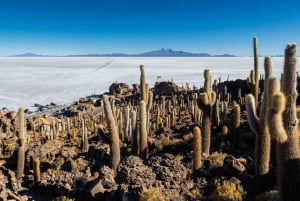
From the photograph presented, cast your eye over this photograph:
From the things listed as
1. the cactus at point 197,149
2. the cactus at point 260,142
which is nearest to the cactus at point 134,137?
the cactus at point 197,149

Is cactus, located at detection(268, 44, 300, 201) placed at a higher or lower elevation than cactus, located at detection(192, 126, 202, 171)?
higher

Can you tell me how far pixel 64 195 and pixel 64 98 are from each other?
34296 mm

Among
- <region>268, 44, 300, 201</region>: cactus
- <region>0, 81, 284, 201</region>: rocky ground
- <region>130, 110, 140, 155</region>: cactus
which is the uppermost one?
<region>268, 44, 300, 201</region>: cactus

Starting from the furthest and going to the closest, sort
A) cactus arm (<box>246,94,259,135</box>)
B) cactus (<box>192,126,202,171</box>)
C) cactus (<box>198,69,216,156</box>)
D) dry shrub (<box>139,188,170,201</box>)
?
cactus (<box>198,69,216,156</box>) → cactus (<box>192,126,202,171</box>) → cactus arm (<box>246,94,259,135</box>) → dry shrub (<box>139,188,170,201</box>)

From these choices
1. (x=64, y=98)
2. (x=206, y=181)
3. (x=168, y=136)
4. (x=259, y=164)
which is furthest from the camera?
(x=64, y=98)

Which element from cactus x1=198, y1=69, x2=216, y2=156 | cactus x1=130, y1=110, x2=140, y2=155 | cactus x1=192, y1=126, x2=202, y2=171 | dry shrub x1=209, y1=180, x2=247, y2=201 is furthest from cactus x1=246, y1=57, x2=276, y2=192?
cactus x1=130, y1=110, x2=140, y2=155

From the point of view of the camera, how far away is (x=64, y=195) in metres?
10.5

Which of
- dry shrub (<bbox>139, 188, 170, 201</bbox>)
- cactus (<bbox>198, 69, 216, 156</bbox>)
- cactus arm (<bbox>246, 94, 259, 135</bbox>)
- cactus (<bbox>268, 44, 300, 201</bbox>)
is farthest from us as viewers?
cactus (<bbox>198, 69, 216, 156</bbox>)

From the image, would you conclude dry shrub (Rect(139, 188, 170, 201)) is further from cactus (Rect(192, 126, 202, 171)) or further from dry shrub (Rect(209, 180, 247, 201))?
cactus (Rect(192, 126, 202, 171))

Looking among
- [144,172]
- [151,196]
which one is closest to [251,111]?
[151,196]

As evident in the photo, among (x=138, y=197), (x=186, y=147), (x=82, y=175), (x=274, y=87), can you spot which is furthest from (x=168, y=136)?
(x=274, y=87)

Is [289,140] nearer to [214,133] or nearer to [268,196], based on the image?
[268,196]

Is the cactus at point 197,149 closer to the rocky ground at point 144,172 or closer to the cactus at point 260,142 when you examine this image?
the rocky ground at point 144,172

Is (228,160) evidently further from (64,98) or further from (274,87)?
(64,98)
